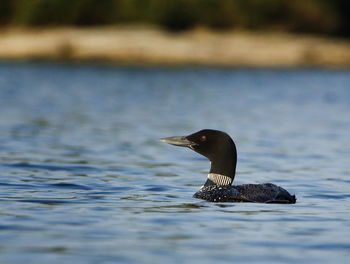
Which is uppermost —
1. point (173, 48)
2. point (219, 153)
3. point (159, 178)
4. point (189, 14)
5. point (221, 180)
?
point (189, 14)

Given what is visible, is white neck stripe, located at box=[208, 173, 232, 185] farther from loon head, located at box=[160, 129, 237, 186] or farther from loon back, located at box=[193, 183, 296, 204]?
loon back, located at box=[193, 183, 296, 204]

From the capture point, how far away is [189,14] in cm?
4622

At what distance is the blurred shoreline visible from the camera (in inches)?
1711

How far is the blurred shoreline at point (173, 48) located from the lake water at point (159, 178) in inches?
580

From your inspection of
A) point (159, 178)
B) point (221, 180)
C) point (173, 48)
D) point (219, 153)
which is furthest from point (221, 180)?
point (173, 48)

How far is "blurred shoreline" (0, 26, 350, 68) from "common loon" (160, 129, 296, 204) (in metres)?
33.6

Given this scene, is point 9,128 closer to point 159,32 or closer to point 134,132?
point 134,132

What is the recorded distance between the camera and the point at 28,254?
6.41 metres

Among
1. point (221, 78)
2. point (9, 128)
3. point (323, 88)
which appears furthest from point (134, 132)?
point (221, 78)

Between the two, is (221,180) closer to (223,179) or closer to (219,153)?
(223,179)

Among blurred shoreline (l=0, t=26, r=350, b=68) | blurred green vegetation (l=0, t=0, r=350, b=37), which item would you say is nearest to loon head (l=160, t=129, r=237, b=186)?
blurred shoreline (l=0, t=26, r=350, b=68)

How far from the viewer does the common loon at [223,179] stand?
9.11m

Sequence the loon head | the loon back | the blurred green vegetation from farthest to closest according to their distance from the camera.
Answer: the blurred green vegetation < the loon head < the loon back

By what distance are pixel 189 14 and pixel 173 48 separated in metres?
3.56
